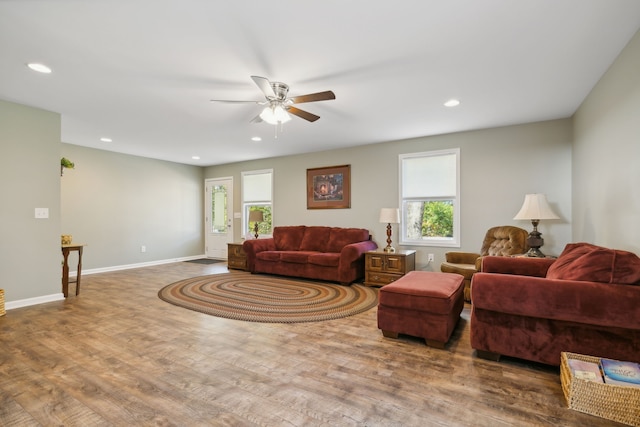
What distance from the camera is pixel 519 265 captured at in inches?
111

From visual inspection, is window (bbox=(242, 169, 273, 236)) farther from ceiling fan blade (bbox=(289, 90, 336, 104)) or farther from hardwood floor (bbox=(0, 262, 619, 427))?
ceiling fan blade (bbox=(289, 90, 336, 104))

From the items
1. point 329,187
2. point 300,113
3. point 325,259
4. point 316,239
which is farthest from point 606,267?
point 329,187

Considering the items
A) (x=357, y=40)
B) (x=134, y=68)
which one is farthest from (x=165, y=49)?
(x=357, y=40)

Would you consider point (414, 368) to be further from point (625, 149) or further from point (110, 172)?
point (110, 172)

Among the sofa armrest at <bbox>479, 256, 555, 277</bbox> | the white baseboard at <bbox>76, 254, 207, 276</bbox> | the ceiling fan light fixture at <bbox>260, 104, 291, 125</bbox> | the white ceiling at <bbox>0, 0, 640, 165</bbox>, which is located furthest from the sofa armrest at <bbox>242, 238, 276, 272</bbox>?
the sofa armrest at <bbox>479, 256, 555, 277</bbox>

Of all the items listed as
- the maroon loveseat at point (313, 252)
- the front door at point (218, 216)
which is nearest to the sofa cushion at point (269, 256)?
the maroon loveseat at point (313, 252)

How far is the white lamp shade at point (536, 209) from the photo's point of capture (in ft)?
11.0

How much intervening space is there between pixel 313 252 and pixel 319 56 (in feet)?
11.5

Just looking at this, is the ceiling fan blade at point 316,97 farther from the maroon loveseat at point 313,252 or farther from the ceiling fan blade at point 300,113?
the maroon loveseat at point 313,252

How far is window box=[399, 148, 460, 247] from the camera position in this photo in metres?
4.65

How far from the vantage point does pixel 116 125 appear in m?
4.25

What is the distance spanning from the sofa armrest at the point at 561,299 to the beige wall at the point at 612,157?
2.39 feet

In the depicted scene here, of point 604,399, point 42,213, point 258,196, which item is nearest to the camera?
point 604,399

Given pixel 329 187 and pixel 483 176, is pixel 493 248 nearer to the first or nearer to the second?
pixel 483 176
